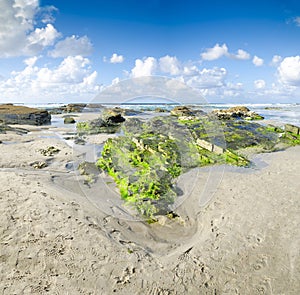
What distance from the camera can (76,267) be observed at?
322 centimetres

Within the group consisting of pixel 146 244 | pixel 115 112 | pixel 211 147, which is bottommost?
pixel 146 244

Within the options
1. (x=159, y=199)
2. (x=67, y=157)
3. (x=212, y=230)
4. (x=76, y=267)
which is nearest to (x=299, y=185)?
(x=212, y=230)

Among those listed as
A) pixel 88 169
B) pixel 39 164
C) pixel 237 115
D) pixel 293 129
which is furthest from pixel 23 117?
Answer: pixel 237 115

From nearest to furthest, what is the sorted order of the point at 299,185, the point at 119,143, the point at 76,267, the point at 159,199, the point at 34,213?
the point at 76,267 → the point at 34,213 → the point at 159,199 → the point at 299,185 → the point at 119,143

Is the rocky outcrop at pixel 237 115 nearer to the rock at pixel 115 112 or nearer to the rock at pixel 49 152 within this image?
the rock at pixel 115 112

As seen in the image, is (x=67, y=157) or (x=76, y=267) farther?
(x=67, y=157)

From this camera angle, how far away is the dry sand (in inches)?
120

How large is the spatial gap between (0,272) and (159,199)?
10.5 ft

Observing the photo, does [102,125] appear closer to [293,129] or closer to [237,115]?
[293,129]

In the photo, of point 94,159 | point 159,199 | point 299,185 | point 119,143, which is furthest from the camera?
point 119,143

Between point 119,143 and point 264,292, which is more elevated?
point 119,143

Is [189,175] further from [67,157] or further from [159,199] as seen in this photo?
[67,157]

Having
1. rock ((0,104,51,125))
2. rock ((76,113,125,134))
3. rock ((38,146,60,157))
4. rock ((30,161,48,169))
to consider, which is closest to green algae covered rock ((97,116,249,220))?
rock ((30,161,48,169))

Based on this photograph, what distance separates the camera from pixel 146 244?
3.91m
